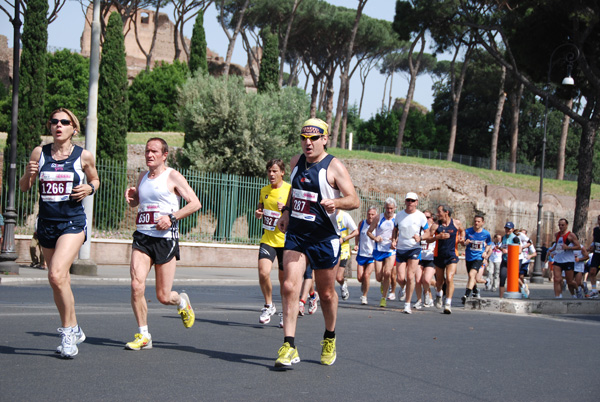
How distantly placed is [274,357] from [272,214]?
9.93 feet

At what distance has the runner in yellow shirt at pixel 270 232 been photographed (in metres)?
9.10

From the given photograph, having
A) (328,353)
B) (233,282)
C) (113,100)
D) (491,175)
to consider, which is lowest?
(233,282)

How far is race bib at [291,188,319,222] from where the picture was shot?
19.9ft

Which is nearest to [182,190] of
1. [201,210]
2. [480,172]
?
[201,210]

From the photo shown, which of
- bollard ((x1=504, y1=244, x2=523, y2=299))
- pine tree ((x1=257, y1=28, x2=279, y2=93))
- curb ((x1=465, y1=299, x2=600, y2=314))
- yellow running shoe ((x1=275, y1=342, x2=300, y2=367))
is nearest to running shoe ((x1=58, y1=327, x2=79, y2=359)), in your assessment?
yellow running shoe ((x1=275, y1=342, x2=300, y2=367))

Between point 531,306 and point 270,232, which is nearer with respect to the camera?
point 270,232

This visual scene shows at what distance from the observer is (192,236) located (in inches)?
900

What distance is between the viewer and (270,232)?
9.23 m

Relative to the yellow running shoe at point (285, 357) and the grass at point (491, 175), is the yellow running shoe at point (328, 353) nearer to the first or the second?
the yellow running shoe at point (285, 357)

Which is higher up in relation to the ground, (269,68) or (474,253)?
(269,68)

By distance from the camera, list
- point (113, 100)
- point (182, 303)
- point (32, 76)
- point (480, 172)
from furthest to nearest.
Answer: point (480, 172)
point (113, 100)
point (32, 76)
point (182, 303)

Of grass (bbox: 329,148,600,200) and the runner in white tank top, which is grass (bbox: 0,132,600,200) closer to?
grass (bbox: 329,148,600,200)

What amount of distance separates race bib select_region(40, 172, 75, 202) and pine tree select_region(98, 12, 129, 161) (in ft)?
76.1

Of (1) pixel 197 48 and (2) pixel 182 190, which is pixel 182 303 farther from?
(1) pixel 197 48
